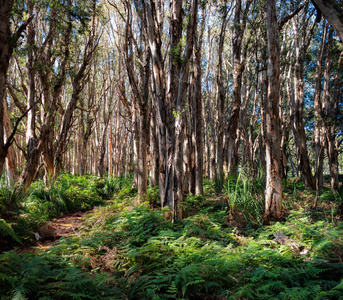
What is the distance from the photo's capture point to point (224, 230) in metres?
4.50

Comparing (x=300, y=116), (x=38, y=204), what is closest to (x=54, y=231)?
(x=38, y=204)

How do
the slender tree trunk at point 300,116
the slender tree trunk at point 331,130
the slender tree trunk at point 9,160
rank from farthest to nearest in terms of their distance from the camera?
the slender tree trunk at point 300,116
the slender tree trunk at point 331,130
the slender tree trunk at point 9,160

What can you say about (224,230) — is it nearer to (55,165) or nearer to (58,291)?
(58,291)

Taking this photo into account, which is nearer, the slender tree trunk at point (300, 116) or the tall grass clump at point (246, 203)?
the tall grass clump at point (246, 203)

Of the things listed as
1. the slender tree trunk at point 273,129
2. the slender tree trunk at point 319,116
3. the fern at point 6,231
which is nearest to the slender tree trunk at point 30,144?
the fern at point 6,231

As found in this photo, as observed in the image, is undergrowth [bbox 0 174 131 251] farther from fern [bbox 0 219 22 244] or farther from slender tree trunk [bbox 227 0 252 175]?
slender tree trunk [bbox 227 0 252 175]

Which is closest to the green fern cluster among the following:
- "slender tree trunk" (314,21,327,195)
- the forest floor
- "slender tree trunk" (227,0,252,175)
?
the forest floor

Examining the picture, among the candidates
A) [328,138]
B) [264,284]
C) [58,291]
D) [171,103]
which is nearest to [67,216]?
[171,103]

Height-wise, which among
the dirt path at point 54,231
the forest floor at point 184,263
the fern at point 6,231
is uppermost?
the fern at point 6,231

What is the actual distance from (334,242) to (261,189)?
2.35m

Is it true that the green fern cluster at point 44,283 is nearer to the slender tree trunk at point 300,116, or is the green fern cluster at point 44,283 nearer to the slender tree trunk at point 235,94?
the slender tree trunk at point 235,94

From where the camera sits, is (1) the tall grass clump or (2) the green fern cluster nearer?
(2) the green fern cluster

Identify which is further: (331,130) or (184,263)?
(331,130)

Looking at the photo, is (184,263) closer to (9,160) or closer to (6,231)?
(6,231)
